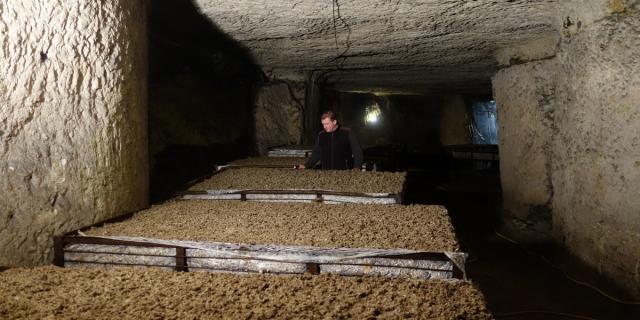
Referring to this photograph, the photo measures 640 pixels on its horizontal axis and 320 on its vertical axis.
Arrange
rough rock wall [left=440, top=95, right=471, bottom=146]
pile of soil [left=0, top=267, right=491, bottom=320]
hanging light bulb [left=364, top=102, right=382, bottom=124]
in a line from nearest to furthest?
pile of soil [left=0, top=267, right=491, bottom=320] < rough rock wall [left=440, top=95, right=471, bottom=146] < hanging light bulb [left=364, top=102, right=382, bottom=124]

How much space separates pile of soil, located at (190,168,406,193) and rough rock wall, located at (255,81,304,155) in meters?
3.20

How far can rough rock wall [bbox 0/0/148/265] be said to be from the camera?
2242 mm

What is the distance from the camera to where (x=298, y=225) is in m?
2.49

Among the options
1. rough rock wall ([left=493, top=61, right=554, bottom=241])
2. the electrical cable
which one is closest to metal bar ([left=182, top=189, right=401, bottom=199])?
the electrical cable

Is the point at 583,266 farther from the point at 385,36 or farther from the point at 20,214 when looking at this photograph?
the point at 20,214

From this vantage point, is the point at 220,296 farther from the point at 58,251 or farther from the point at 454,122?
the point at 454,122

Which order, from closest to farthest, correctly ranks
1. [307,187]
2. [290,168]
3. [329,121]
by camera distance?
1. [307,187]
2. [290,168]
3. [329,121]

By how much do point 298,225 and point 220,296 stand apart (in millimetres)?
880

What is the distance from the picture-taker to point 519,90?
5555mm

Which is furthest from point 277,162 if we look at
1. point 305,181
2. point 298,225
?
point 298,225

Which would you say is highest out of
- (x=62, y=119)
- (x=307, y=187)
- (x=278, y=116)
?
(x=278, y=116)

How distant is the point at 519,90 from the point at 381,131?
11.3m

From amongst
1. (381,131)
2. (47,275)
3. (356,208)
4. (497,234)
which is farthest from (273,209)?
(381,131)

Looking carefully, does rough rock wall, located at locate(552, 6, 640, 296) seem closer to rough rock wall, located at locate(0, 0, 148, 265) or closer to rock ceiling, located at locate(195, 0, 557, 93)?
rock ceiling, located at locate(195, 0, 557, 93)
